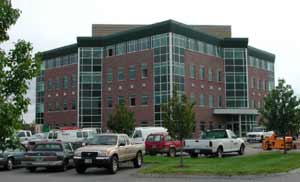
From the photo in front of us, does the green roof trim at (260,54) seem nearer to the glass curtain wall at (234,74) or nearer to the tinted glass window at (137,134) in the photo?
the glass curtain wall at (234,74)

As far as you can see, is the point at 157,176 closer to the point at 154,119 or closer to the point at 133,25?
the point at 154,119

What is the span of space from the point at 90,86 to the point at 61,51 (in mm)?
10154

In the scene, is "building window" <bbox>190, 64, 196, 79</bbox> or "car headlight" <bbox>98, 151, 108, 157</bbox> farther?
"building window" <bbox>190, 64, 196, 79</bbox>

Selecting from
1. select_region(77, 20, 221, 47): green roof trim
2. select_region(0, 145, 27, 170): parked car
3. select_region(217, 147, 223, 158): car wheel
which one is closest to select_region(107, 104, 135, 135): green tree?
select_region(217, 147, 223, 158): car wheel

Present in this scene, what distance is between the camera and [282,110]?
98.6ft

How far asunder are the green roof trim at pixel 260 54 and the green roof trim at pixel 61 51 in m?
26.7

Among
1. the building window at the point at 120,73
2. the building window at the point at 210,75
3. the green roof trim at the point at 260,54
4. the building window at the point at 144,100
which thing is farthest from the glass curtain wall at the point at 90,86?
the green roof trim at the point at 260,54

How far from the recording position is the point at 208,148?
94.7ft

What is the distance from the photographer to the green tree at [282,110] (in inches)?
1178

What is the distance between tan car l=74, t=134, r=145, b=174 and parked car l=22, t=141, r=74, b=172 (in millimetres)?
1474

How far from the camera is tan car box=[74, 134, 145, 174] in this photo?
66.3 feet

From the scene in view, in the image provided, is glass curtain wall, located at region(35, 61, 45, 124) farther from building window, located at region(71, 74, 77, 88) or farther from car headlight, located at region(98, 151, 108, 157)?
car headlight, located at region(98, 151, 108, 157)

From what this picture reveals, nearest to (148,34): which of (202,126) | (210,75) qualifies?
(210,75)

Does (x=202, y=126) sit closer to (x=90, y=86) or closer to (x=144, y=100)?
(x=144, y=100)
